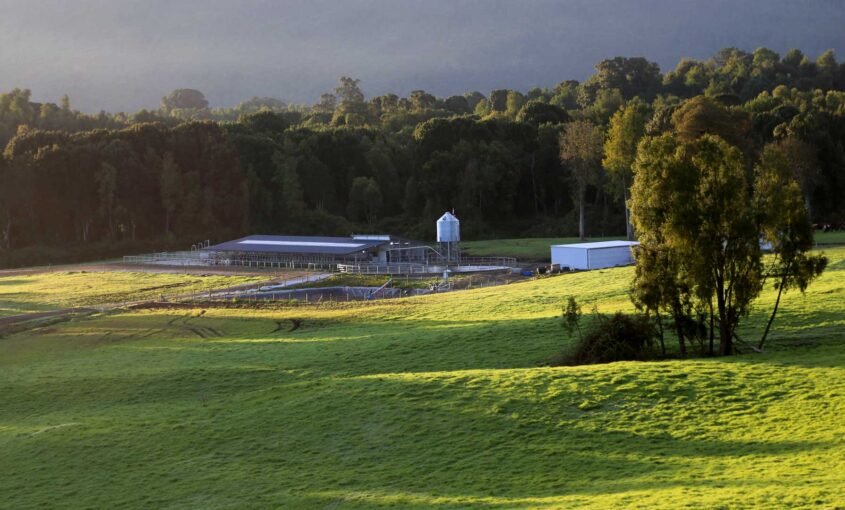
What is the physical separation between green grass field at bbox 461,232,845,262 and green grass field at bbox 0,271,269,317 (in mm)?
21575

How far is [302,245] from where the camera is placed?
258ft

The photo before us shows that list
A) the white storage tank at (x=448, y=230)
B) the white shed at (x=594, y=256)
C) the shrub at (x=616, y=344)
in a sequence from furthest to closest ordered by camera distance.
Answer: the white storage tank at (x=448, y=230)
the white shed at (x=594, y=256)
the shrub at (x=616, y=344)

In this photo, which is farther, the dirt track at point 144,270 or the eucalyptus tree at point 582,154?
the eucalyptus tree at point 582,154

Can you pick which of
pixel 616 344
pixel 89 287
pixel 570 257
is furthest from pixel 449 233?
pixel 616 344

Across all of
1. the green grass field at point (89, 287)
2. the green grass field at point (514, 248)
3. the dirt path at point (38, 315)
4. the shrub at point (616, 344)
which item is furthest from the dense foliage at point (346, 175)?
the shrub at point (616, 344)

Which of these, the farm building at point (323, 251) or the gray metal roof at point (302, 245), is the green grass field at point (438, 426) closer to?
the farm building at point (323, 251)

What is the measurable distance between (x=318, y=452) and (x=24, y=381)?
50.2 feet

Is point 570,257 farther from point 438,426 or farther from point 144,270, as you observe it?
point 438,426

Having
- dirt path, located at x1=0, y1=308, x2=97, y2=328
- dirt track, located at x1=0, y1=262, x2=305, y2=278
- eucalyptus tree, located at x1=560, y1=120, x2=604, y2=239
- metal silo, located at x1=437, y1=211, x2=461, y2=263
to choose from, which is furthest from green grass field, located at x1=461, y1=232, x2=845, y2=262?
dirt path, located at x1=0, y1=308, x2=97, y2=328

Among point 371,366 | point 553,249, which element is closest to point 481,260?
point 553,249

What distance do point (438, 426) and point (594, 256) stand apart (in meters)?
41.7

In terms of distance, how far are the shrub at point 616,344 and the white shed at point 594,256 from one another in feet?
109

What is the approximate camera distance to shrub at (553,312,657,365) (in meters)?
27.6

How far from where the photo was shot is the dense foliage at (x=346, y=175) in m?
90.4
